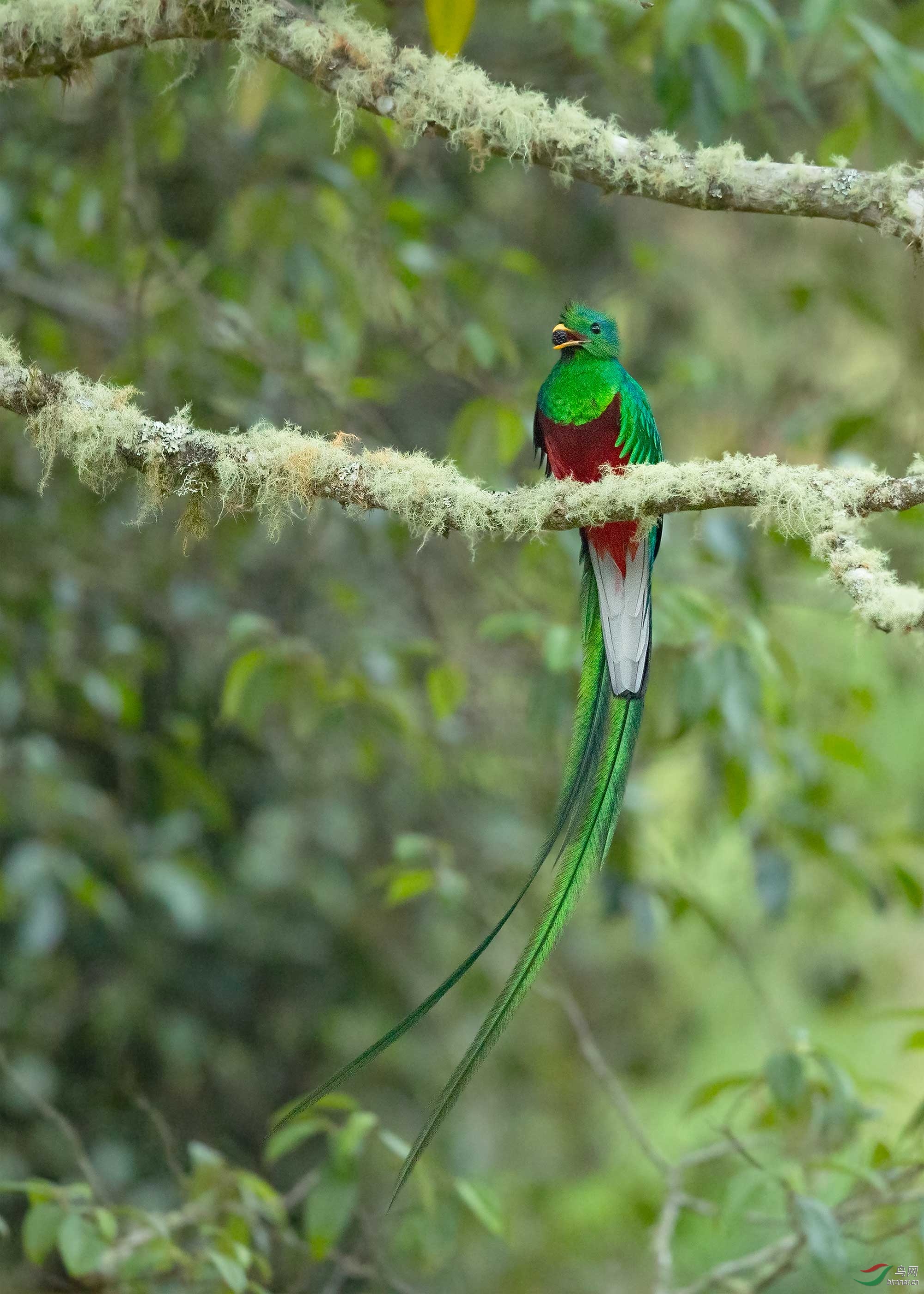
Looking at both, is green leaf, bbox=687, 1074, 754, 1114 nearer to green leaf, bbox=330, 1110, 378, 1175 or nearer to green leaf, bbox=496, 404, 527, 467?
green leaf, bbox=330, 1110, 378, 1175

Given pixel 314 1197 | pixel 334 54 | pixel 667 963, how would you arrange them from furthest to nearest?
pixel 667 963
pixel 314 1197
pixel 334 54

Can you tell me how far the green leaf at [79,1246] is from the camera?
1.54 metres

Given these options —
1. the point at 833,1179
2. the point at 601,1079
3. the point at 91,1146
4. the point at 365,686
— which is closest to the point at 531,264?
the point at 365,686

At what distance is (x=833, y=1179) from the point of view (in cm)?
195

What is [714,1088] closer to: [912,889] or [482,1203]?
[482,1203]

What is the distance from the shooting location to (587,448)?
72.7 inches

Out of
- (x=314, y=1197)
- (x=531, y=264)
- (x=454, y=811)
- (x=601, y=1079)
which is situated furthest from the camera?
(x=454, y=811)

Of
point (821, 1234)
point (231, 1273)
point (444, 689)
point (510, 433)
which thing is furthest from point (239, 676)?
point (821, 1234)

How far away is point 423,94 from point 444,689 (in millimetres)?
1131

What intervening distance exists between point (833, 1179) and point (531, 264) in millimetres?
1757

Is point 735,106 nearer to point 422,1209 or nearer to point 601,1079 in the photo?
point 601,1079

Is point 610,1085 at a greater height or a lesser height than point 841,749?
lesser

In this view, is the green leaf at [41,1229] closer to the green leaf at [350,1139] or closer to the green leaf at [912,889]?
the green leaf at [350,1139]

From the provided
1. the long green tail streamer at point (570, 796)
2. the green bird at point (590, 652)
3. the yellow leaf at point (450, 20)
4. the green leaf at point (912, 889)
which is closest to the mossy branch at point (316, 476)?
the green bird at point (590, 652)
